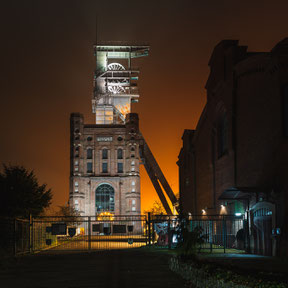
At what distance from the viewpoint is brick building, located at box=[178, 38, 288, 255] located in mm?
25672

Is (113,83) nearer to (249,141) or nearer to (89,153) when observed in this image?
(89,153)

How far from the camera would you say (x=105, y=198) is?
11562 centimetres

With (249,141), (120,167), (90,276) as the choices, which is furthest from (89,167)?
(90,276)

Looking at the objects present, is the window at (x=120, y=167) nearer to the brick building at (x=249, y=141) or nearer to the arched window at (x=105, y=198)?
the arched window at (x=105, y=198)

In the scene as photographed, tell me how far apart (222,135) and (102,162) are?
82.0 meters

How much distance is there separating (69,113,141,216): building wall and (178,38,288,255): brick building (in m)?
72.2

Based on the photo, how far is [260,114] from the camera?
29.0 metres

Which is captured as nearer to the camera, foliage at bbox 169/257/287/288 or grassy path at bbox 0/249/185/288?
foliage at bbox 169/257/287/288

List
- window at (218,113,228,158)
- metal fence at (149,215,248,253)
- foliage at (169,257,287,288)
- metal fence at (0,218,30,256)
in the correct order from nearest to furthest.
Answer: foliage at (169,257,287,288), metal fence at (0,218,30,256), metal fence at (149,215,248,253), window at (218,113,228,158)

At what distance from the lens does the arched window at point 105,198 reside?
376ft

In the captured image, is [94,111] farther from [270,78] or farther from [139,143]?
[270,78]

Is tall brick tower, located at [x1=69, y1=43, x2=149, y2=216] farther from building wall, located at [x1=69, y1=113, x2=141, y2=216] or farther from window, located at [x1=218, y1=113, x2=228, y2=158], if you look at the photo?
window, located at [x1=218, y1=113, x2=228, y2=158]

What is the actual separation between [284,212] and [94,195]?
9279 centimetres

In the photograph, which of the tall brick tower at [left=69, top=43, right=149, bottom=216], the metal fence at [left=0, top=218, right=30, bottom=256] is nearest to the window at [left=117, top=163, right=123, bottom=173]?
the tall brick tower at [left=69, top=43, right=149, bottom=216]
